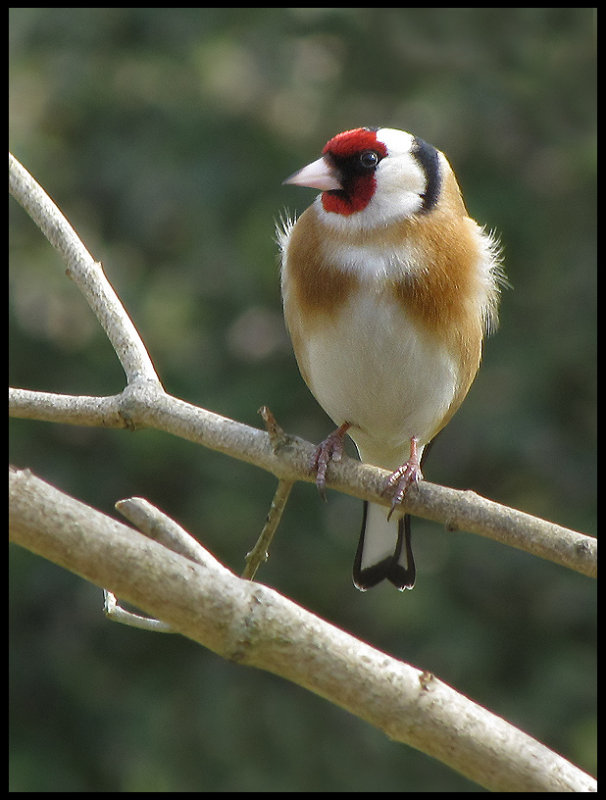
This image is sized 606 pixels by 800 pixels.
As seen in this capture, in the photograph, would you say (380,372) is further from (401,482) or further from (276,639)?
(276,639)

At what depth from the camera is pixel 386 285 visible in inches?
105

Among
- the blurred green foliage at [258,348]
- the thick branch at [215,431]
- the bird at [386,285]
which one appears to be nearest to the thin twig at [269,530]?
the thick branch at [215,431]

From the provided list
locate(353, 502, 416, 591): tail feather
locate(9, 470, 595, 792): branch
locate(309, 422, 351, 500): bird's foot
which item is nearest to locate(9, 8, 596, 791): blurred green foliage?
locate(353, 502, 416, 591): tail feather

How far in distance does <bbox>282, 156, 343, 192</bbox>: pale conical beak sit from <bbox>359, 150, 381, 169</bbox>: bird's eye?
0.08m

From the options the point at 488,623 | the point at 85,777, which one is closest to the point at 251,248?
the point at 488,623

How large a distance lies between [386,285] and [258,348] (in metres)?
2.05

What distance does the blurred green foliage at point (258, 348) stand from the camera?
4223 mm

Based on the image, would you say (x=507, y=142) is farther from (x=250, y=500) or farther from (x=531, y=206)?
(x=250, y=500)

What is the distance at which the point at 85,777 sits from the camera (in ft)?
13.6

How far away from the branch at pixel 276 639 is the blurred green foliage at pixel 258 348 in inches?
99.4

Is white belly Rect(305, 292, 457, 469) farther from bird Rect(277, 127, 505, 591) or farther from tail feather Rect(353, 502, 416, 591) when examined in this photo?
tail feather Rect(353, 502, 416, 591)

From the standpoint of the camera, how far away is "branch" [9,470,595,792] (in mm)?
1582

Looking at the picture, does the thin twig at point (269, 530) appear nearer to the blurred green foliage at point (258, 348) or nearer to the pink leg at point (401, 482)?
the pink leg at point (401, 482)
